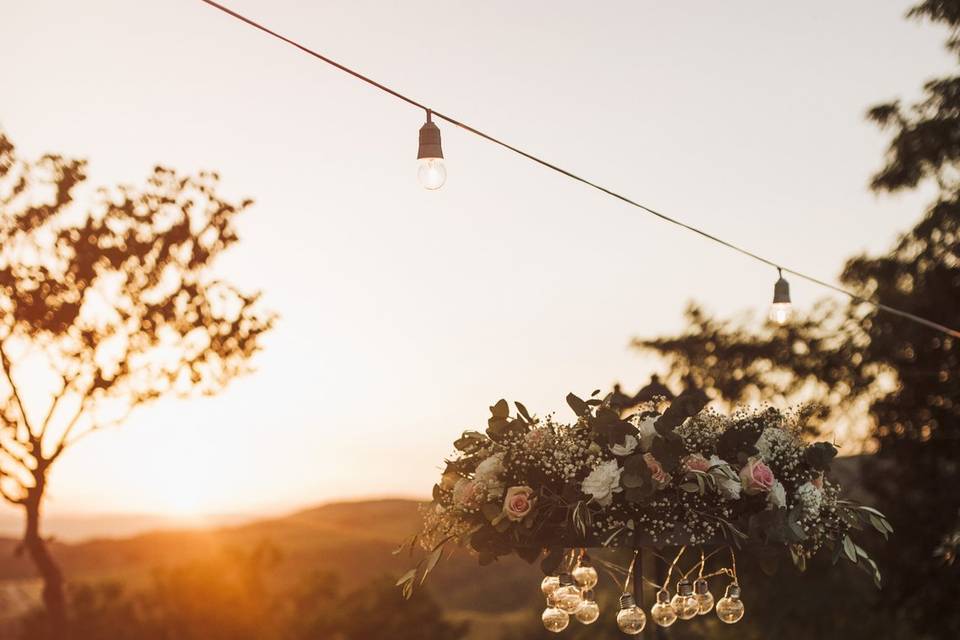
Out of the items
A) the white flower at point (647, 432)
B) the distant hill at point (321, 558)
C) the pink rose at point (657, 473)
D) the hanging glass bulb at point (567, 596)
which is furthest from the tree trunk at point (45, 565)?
the pink rose at point (657, 473)

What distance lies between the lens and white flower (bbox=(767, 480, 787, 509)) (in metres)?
5.36

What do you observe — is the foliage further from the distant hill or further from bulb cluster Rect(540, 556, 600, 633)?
the distant hill

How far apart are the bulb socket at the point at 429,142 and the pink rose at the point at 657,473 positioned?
6.08 ft

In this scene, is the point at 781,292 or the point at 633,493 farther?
the point at 781,292

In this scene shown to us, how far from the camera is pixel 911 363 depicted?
2022 cm

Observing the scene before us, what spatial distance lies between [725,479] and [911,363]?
16152mm

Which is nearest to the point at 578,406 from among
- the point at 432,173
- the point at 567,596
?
the point at 567,596

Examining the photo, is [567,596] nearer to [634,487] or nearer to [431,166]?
[634,487]

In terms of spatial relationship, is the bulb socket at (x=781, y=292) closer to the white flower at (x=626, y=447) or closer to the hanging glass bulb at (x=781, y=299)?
the hanging glass bulb at (x=781, y=299)

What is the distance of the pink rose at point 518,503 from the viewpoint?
17.2 feet

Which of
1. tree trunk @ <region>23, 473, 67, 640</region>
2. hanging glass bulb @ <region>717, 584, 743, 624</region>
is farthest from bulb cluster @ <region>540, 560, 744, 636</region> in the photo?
tree trunk @ <region>23, 473, 67, 640</region>

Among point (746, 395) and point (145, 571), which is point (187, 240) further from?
point (145, 571)

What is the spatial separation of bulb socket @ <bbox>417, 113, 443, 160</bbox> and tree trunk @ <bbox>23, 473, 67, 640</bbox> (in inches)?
386

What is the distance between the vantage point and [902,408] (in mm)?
20422
